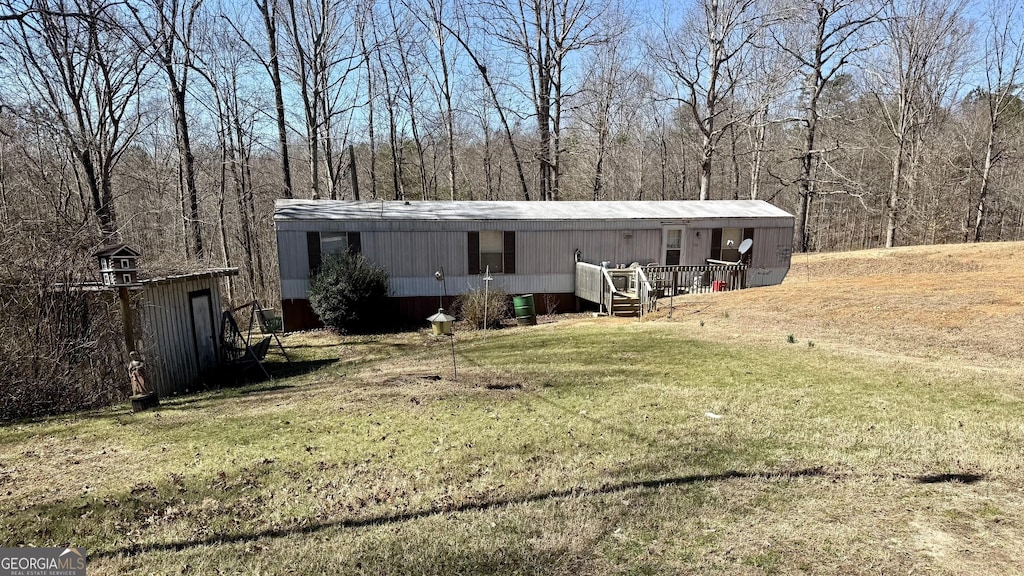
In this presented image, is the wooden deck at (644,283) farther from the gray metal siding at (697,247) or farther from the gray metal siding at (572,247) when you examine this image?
the gray metal siding at (697,247)

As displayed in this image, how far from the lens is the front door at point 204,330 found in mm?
9641

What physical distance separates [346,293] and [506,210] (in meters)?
5.95

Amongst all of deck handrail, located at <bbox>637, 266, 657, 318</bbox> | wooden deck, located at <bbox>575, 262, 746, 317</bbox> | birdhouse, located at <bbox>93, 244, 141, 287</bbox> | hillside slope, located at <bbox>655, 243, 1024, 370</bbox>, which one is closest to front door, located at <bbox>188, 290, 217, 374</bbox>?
birdhouse, located at <bbox>93, 244, 141, 287</bbox>

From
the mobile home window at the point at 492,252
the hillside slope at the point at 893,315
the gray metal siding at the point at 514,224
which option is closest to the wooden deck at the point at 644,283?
the hillside slope at the point at 893,315

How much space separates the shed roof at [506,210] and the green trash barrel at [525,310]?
2.88 m

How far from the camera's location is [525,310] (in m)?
13.9

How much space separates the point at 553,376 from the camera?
7.21 m

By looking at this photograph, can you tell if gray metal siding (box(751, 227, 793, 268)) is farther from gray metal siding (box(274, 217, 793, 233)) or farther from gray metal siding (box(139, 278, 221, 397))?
gray metal siding (box(139, 278, 221, 397))

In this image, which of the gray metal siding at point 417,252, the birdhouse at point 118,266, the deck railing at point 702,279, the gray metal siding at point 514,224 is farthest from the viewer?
the deck railing at point 702,279

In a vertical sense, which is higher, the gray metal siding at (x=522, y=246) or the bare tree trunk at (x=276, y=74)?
the bare tree trunk at (x=276, y=74)

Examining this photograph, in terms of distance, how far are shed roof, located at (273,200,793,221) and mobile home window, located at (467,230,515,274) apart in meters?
0.58

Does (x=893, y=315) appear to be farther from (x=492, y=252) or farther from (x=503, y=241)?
(x=492, y=252)

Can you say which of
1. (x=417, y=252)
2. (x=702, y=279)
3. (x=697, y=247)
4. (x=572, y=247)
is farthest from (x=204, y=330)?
(x=697, y=247)

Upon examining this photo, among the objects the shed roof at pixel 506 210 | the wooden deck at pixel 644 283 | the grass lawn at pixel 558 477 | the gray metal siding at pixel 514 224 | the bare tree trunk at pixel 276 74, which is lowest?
the grass lawn at pixel 558 477
